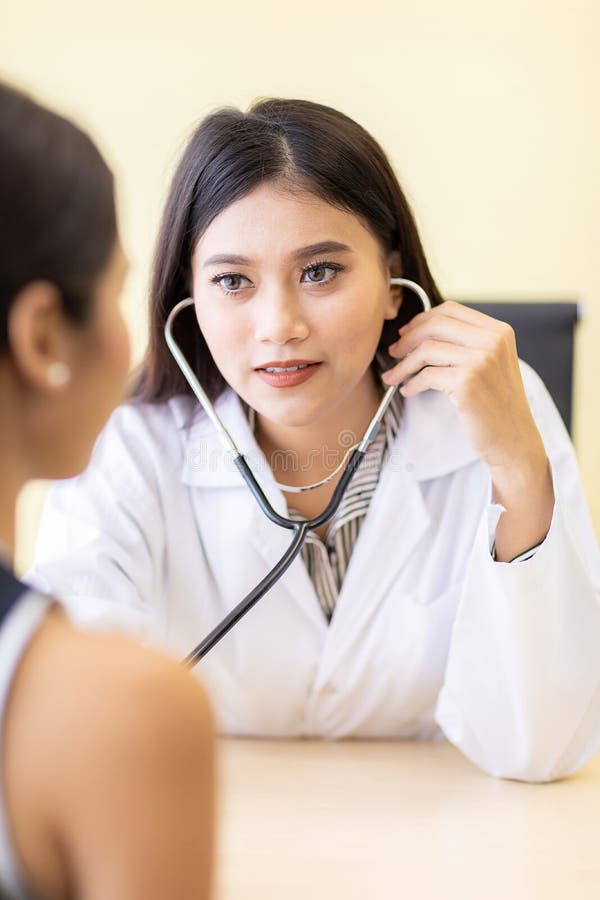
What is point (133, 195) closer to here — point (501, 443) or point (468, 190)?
point (468, 190)

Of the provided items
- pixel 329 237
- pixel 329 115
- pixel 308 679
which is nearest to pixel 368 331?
pixel 329 237

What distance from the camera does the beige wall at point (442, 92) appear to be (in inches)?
95.0

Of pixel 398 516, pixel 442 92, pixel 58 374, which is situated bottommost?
pixel 398 516

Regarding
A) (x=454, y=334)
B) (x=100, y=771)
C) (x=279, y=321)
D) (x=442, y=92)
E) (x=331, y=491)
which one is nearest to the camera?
(x=100, y=771)

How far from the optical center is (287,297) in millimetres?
1062

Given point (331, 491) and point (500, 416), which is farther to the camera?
point (331, 491)

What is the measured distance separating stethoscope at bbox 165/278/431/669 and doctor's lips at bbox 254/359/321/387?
0.26 feet

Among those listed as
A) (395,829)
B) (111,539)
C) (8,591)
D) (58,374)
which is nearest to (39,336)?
(58,374)

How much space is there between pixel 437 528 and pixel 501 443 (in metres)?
0.18

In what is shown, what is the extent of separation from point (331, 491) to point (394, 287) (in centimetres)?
26

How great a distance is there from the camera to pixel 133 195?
2551 mm

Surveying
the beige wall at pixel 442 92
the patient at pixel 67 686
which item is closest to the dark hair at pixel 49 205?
the patient at pixel 67 686

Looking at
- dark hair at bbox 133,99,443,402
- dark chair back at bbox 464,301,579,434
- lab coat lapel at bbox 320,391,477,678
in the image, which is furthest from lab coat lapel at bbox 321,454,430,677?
dark chair back at bbox 464,301,579,434

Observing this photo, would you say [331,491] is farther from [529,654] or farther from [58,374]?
[58,374]
